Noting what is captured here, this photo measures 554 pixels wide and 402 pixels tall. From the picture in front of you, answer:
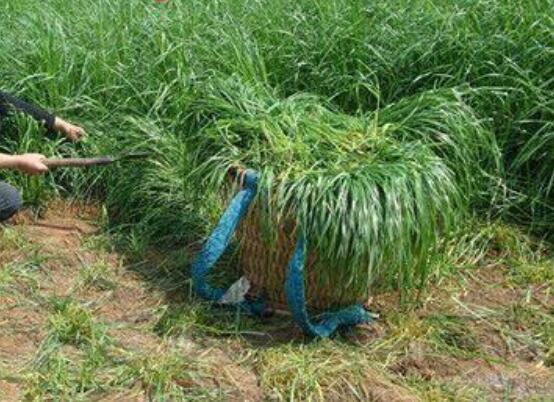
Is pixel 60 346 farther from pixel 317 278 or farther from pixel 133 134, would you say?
pixel 133 134

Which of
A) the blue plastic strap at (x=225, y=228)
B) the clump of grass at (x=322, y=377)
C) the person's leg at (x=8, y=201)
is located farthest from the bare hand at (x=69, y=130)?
the clump of grass at (x=322, y=377)

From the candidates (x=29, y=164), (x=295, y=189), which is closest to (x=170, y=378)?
(x=295, y=189)

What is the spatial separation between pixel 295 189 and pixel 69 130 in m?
1.40

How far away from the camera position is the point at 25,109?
391 cm

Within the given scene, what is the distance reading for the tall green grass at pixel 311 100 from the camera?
3123 millimetres

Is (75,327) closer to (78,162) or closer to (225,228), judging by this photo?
(225,228)

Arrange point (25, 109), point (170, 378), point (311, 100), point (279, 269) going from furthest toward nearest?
point (25, 109), point (311, 100), point (279, 269), point (170, 378)

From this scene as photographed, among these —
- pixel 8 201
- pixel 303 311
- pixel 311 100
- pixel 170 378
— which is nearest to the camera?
pixel 170 378

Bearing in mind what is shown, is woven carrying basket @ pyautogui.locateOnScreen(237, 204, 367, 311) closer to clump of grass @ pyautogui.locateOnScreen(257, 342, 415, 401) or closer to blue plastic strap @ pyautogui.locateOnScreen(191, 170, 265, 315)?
blue plastic strap @ pyautogui.locateOnScreen(191, 170, 265, 315)

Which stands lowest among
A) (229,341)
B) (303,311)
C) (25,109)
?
(229,341)

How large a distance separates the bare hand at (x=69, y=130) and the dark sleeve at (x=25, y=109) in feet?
0.08

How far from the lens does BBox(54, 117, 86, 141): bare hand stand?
3955 millimetres

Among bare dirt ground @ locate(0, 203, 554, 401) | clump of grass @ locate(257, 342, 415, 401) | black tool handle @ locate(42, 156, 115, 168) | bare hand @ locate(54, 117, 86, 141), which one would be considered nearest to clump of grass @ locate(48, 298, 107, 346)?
bare dirt ground @ locate(0, 203, 554, 401)

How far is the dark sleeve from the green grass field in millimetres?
55
